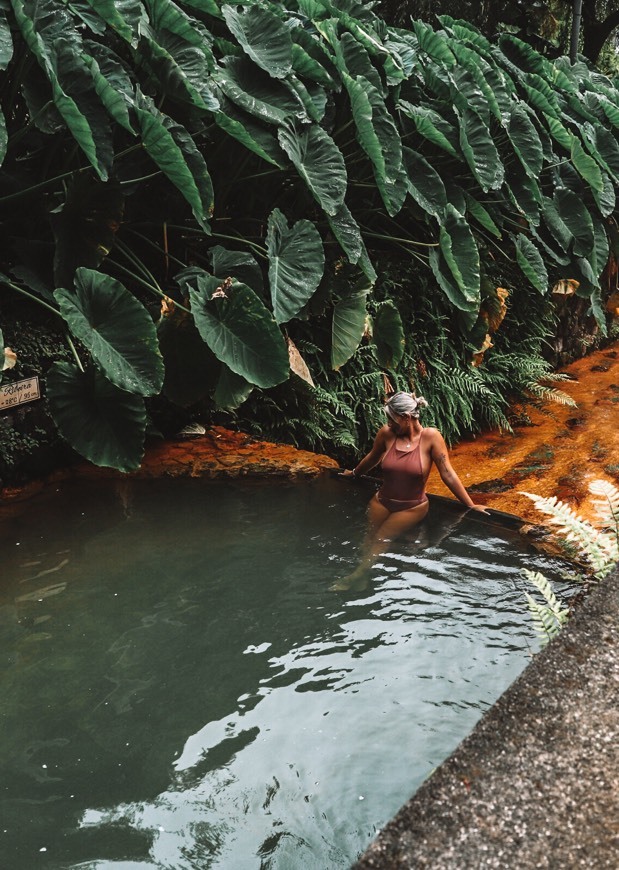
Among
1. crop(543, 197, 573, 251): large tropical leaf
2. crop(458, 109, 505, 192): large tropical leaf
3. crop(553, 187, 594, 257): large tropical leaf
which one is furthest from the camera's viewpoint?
crop(553, 187, 594, 257): large tropical leaf

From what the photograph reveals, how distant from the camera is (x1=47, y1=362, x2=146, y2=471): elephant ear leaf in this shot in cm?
360

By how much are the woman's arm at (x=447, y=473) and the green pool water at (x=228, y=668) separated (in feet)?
0.29

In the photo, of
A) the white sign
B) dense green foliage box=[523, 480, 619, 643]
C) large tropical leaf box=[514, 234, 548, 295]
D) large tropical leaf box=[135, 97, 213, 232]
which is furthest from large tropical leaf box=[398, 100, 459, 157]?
the white sign

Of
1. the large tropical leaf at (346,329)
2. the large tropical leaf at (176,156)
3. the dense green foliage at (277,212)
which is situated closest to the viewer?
the large tropical leaf at (176,156)

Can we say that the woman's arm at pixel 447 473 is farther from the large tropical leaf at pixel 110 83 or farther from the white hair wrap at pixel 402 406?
the large tropical leaf at pixel 110 83

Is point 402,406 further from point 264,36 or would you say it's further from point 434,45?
point 434,45

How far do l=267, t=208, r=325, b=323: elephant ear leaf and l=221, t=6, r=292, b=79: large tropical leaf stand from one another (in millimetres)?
809

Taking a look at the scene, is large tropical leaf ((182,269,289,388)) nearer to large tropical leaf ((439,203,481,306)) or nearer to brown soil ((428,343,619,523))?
brown soil ((428,343,619,523))

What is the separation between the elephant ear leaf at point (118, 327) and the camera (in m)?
3.49

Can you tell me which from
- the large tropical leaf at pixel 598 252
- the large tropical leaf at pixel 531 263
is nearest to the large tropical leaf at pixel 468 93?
the large tropical leaf at pixel 531 263

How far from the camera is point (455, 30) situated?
7023 mm

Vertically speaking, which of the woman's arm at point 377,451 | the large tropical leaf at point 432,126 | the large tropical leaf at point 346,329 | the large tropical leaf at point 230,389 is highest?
the large tropical leaf at point 432,126

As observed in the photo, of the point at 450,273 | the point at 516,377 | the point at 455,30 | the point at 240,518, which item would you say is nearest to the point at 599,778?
the point at 240,518

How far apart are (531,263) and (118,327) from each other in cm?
354
